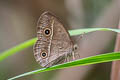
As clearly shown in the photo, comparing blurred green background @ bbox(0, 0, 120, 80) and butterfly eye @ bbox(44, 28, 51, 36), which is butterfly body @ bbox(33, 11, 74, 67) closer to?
butterfly eye @ bbox(44, 28, 51, 36)

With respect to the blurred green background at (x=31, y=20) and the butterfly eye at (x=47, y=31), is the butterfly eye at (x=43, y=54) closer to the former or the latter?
the butterfly eye at (x=47, y=31)

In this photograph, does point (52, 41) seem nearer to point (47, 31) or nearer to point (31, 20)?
point (47, 31)

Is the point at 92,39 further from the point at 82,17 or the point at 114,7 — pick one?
the point at 82,17

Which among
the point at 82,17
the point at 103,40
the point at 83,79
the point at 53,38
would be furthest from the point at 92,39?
the point at 82,17

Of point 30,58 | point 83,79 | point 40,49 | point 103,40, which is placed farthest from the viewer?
point 30,58

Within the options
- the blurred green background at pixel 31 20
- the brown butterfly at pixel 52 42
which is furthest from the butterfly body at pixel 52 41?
the blurred green background at pixel 31 20

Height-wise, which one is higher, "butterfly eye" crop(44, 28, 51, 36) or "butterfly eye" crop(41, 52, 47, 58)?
"butterfly eye" crop(44, 28, 51, 36)

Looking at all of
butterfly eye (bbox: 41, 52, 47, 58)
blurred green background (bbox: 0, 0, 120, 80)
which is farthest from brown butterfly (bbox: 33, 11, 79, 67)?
blurred green background (bbox: 0, 0, 120, 80)

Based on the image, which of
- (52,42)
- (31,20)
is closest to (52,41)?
(52,42)
